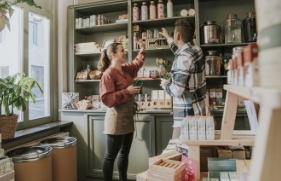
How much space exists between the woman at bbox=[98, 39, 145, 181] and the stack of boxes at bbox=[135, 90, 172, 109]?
21.9 inches

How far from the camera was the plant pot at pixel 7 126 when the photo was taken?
6.72ft

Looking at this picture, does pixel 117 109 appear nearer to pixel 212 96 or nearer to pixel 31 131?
pixel 31 131

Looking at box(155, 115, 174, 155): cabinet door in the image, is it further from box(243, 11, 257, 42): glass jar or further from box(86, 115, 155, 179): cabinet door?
box(243, 11, 257, 42): glass jar

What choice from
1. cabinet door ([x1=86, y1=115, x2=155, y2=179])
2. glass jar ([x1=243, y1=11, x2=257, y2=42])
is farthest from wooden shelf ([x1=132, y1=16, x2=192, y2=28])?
cabinet door ([x1=86, y1=115, x2=155, y2=179])

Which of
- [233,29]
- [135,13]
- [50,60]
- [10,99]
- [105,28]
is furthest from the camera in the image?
[105,28]

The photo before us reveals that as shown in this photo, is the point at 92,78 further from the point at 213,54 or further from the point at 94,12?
the point at 213,54

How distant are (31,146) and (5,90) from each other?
62 cm

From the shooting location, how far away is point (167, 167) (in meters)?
1.11

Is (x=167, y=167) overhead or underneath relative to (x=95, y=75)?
underneath

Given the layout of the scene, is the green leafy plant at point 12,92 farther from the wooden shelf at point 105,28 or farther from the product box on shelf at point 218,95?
the product box on shelf at point 218,95

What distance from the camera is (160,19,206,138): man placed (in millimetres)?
1829

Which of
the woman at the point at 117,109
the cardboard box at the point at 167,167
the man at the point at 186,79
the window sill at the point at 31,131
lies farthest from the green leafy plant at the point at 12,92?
the cardboard box at the point at 167,167

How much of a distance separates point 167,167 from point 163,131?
155 centimetres

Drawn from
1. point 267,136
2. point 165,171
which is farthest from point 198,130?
point 267,136
